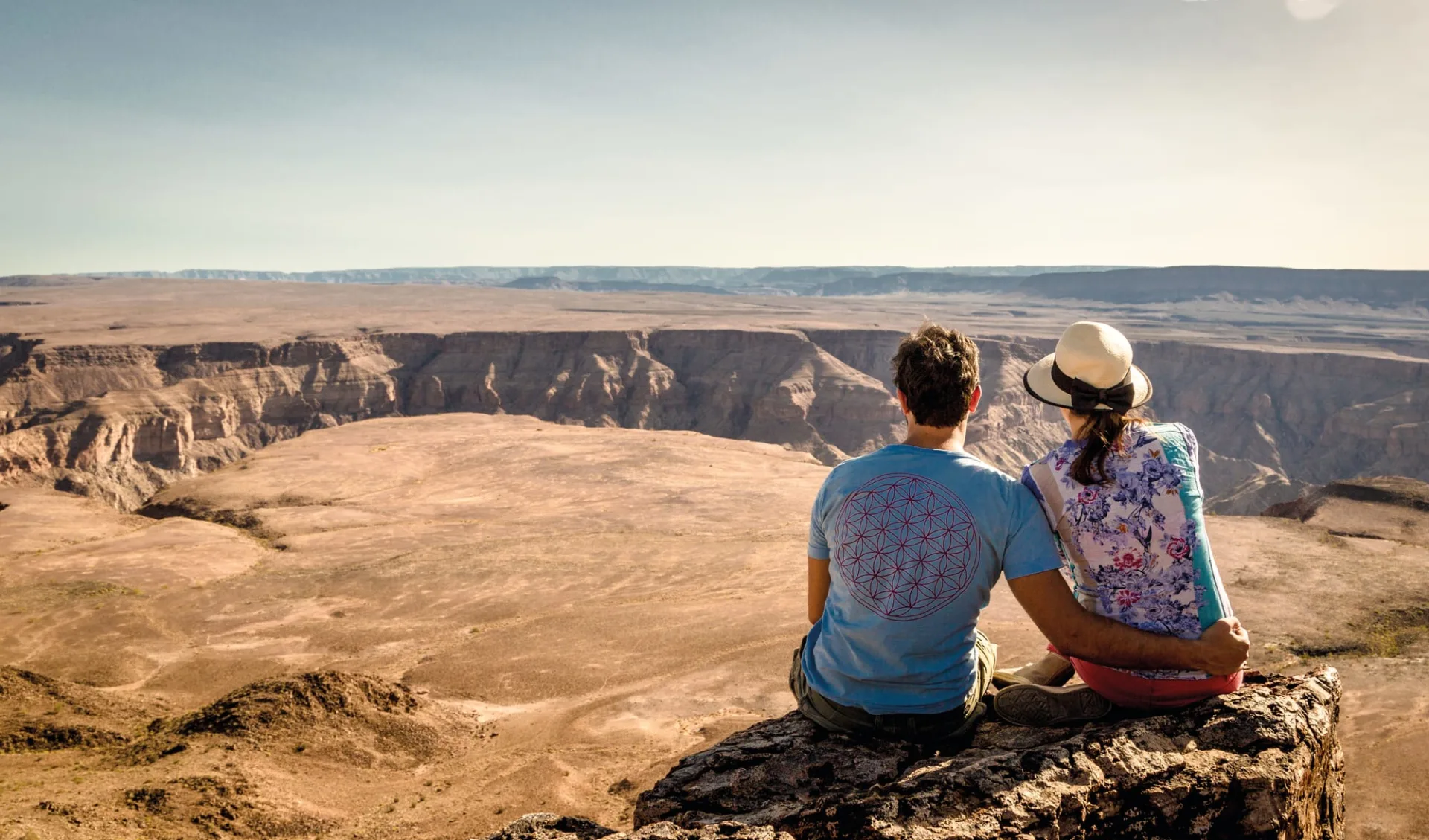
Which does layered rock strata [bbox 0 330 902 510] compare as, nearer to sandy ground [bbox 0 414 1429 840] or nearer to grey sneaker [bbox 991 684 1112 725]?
sandy ground [bbox 0 414 1429 840]

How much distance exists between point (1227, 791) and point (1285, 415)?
335ft

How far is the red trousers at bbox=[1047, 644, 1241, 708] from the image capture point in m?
4.31

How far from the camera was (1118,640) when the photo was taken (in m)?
4.11

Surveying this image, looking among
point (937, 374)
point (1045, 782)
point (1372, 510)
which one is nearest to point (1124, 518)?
point (937, 374)

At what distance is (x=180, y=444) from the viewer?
6084cm

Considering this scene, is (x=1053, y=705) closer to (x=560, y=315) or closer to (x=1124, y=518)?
(x=1124, y=518)

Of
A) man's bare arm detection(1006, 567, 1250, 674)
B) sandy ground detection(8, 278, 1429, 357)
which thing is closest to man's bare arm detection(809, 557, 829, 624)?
man's bare arm detection(1006, 567, 1250, 674)

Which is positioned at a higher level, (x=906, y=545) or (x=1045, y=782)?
(x=906, y=545)

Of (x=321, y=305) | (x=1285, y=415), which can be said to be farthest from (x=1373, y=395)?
(x=321, y=305)

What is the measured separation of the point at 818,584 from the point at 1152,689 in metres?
1.74

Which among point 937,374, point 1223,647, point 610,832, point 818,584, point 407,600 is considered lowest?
point 407,600

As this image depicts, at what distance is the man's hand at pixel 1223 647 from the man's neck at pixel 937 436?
1520 mm

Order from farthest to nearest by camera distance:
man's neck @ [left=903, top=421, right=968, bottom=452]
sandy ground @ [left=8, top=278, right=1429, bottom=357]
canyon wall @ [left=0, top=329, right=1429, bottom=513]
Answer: sandy ground @ [left=8, top=278, right=1429, bottom=357] < canyon wall @ [left=0, top=329, right=1429, bottom=513] < man's neck @ [left=903, top=421, right=968, bottom=452]

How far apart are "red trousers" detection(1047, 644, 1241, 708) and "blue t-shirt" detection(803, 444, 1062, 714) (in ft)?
2.43
